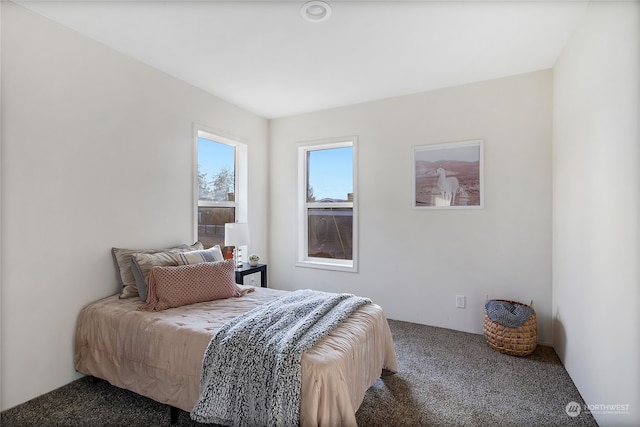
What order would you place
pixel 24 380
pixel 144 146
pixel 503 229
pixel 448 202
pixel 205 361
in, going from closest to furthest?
pixel 205 361
pixel 24 380
pixel 144 146
pixel 503 229
pixel 448 202

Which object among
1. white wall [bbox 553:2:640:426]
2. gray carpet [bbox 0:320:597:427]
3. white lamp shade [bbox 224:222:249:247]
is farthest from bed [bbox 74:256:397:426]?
white wall [bbox 553:2:640:426]

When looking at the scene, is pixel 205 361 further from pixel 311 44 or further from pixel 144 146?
pixel 311 44

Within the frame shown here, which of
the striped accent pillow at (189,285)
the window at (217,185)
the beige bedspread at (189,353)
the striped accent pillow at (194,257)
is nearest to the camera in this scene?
the beige bedspread at (189,353)

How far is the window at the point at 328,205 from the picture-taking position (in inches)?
151

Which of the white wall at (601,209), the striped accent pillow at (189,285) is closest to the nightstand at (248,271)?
the striped accent pillow at (189,285)

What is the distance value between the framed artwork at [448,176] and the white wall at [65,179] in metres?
2.47

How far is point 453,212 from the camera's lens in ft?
10.4

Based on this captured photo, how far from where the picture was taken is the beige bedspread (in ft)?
4.72

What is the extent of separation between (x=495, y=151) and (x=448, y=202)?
632 millimetres

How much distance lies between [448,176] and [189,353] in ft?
8.98

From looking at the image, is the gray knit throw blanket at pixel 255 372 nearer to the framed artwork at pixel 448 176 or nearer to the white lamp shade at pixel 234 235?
the white lamp shade at pixel 234 235

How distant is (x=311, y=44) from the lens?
2.38 m

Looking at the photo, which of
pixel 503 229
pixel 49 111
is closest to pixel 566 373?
pixel 503 229

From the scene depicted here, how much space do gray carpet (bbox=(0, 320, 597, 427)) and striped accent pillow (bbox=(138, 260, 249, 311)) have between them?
2.03 ft
